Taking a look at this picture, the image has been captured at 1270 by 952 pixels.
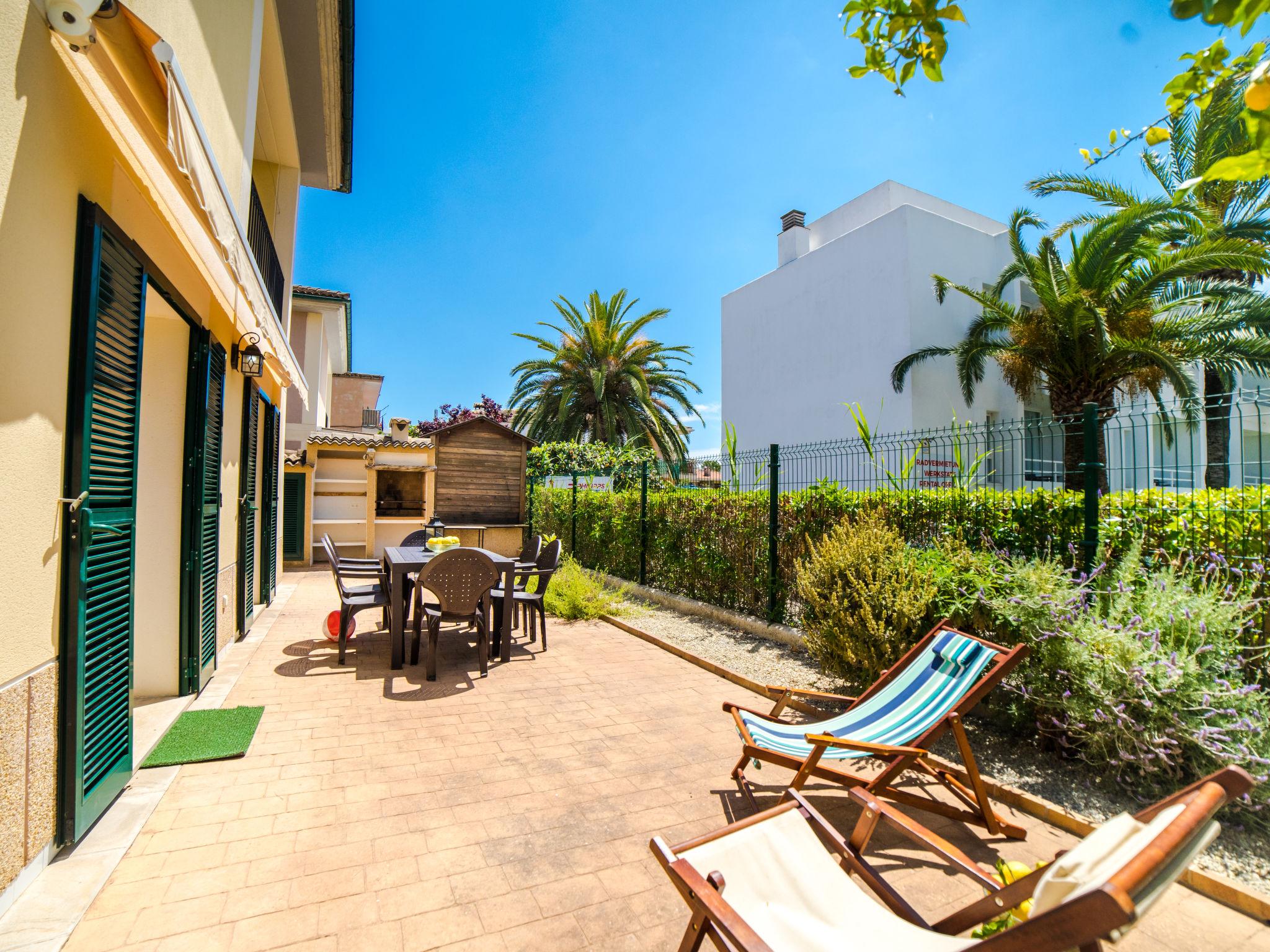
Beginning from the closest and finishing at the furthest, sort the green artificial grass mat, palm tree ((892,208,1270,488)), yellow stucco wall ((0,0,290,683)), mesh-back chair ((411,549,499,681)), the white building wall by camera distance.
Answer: yellow stucco wall ((0,0,290,683))
the green artificial grass mat
mesh-back chair ((411,549,499,681))
palm tree ((892,208,1270,488))
the white building wall

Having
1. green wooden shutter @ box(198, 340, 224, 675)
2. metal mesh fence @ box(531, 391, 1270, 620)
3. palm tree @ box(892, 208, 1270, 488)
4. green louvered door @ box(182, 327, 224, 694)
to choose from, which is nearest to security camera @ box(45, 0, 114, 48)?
green louvered door @ box(182, 327, 224, 694)

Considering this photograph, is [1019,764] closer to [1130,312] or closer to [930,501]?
[930,501]

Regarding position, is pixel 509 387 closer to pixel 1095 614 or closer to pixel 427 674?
pixel 427 674

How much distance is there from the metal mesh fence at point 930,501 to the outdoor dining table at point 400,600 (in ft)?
9.14

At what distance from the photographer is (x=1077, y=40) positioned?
2.71 m

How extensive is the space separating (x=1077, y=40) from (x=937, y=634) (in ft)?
10.2

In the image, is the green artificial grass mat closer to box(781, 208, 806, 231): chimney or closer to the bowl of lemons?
the bowl of lemons

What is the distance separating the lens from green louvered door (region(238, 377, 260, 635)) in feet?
20.7

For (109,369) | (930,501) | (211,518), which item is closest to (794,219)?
(930,501)

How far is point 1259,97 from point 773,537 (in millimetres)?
5888

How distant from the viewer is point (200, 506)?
4.58m

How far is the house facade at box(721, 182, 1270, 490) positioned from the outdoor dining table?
9.90 meters

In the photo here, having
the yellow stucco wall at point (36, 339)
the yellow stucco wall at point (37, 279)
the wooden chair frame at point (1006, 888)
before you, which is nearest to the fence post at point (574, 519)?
the yellow stucco wall at point (36, 339)

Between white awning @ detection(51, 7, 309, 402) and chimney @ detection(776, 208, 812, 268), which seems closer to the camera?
white awning @ detection(51, 7, 309, 402)
